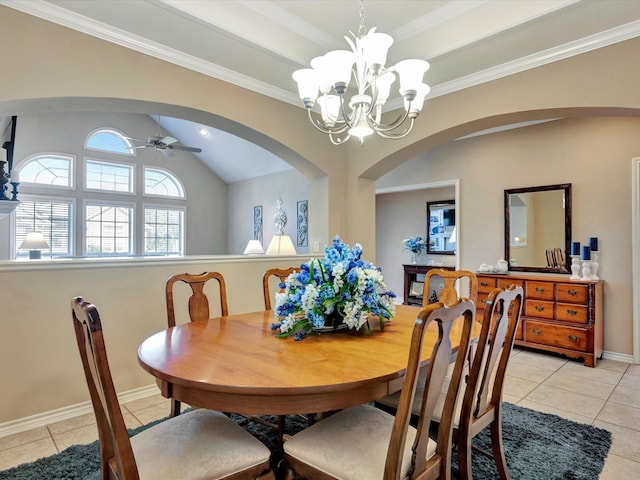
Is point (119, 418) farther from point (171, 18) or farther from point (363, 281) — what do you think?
point (171, 18)

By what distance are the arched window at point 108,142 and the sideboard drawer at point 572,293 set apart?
758 cm

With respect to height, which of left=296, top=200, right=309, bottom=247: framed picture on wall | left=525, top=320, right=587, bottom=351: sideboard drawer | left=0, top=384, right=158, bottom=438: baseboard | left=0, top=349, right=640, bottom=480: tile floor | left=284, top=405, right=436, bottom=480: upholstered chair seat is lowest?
left=0, top=349, right=640, bottom=480: tile floor

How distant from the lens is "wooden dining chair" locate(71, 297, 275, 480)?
3.45 feet

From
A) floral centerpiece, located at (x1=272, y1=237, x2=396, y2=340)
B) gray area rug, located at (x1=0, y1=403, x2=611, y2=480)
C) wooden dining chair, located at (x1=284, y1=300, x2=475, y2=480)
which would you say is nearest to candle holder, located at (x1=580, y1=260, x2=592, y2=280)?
gray area rug, located at (x1=0, y1=403, x2=611, y2=480)

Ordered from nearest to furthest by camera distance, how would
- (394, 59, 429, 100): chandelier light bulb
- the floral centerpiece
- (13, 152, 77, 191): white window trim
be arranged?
the floral centerpiece < (394, 59, 429, 100): chandelier light bulb < (13, 152, 77, 191): white window trim

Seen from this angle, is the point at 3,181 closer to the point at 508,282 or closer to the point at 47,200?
the point at 47,200

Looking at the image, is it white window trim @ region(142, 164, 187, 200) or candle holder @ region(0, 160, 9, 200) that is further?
white window trim @ region(142, 164, 187, 200)

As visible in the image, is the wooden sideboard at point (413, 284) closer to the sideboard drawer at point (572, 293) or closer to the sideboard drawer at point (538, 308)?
the sideboard drawer at point (538, 308)

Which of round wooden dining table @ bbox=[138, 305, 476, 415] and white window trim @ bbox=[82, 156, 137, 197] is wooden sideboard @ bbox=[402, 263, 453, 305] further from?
white window trim @ bbox=[82, 156, 137, 197]

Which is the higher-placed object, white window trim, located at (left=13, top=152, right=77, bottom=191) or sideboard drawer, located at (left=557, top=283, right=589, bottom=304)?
white window trim, located at (left=13, top=152, right=77, bottom=191)

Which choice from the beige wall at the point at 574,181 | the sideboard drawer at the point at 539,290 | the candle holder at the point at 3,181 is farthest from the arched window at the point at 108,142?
the sideboard drawer at the point at 539,290

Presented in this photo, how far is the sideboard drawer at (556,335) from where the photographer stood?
3.68 metres

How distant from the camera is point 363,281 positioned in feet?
5.56

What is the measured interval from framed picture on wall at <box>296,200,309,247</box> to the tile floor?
14.0ft
